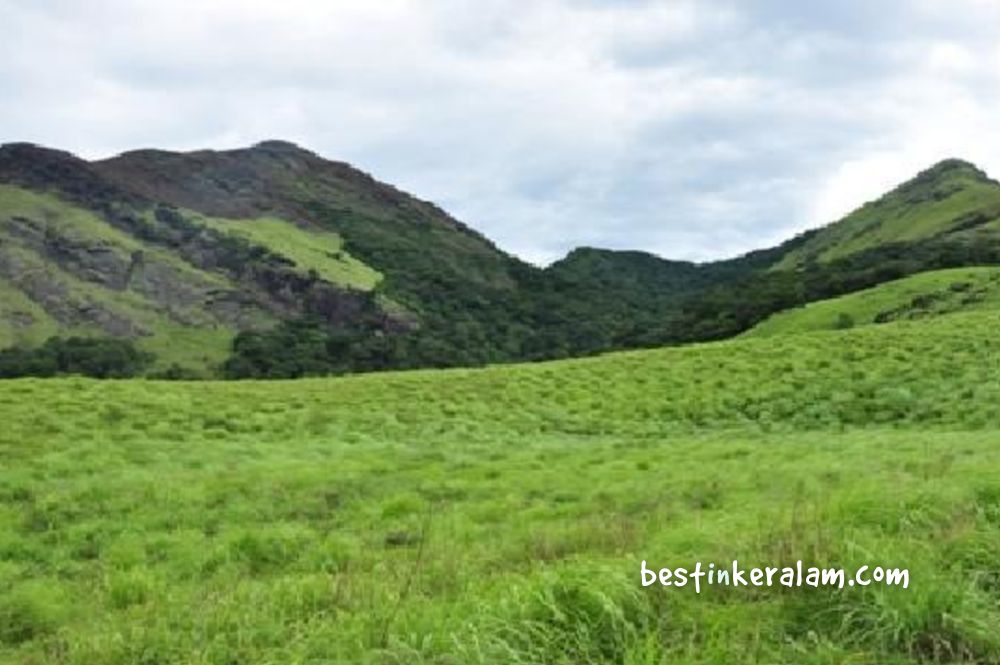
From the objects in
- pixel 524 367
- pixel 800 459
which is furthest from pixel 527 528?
pixel 524 367

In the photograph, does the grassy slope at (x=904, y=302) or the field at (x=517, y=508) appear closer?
the field at (x=517, y=508)

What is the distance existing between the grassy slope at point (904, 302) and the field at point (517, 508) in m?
57.4

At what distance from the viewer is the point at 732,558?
888cm

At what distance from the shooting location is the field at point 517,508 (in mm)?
7598

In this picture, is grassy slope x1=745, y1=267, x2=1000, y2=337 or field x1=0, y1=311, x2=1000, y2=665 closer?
field x1=0, y1=311, x2=1000, y2=665

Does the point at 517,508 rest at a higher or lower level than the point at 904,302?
lower

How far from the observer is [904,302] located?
373 feet

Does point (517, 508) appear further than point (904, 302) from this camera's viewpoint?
No

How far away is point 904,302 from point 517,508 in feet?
346

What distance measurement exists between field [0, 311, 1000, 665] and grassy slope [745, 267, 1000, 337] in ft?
188

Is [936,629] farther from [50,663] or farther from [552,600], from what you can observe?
[50,663]

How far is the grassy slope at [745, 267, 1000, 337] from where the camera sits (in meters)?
101

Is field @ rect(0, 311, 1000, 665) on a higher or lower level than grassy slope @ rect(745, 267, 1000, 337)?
lower

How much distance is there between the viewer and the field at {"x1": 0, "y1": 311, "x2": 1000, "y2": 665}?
7.60 m
